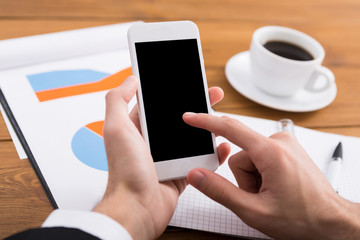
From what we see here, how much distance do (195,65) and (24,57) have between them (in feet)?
1.33

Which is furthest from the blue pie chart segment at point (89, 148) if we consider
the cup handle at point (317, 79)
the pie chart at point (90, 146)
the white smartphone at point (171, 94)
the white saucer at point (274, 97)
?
the cup handle at point (317, 79)

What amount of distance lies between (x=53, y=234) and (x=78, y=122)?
0.32 m

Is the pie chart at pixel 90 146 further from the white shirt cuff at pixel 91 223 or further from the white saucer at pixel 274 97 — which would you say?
the white saucer at pixel 274 97

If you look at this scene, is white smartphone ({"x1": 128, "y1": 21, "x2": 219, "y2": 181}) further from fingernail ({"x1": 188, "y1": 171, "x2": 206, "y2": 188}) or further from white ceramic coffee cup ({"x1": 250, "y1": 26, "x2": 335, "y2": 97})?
white ceramic coffee cup ({"x1": 250, "y1": 26, "x2": 335, "y2": 97})

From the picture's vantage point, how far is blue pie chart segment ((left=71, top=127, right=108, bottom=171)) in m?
0.62

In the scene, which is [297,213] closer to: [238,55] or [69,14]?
[238,55]

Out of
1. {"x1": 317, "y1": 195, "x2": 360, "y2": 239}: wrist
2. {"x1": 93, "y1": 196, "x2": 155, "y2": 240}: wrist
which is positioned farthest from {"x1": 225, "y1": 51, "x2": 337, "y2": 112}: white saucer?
{"x1": 93, "y1": 196, "x2": 155, "y2": 240}: wrist

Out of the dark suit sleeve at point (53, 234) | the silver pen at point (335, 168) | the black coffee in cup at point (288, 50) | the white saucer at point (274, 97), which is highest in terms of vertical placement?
the black coffee in cup at point (288, 50)

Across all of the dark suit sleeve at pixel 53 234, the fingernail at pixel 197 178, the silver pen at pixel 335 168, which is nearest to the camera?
the dark suit sleeve at pixel 53 234

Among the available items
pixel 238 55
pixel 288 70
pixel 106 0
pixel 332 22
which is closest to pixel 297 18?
pixel 332 22

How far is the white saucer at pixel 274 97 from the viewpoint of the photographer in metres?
0.78

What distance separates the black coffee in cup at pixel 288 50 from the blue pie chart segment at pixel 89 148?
0.43m

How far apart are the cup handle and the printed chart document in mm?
129

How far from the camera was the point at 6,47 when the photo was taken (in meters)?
0.79
